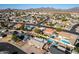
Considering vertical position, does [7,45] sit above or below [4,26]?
below

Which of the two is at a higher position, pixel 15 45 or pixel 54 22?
pixel 54 22

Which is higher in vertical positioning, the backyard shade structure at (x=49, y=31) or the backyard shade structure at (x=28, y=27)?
the backyard shade structure at (x=28, y=27)

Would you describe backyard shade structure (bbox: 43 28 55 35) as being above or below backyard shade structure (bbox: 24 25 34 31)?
below

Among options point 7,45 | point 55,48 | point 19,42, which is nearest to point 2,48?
point 7,45
